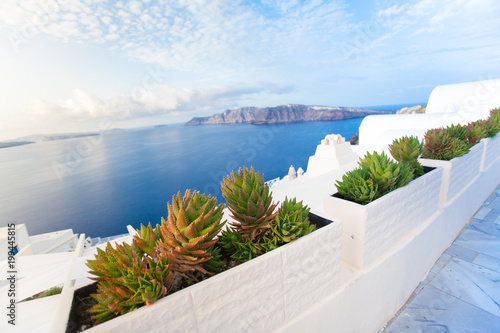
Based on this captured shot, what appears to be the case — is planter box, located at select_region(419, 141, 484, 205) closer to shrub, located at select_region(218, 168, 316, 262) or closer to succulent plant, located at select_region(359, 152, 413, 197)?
succulent plant, located at select_region(359, 152, 413, 197)

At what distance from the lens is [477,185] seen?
3.74 m

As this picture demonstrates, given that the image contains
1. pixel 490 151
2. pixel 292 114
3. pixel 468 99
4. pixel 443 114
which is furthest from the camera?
pixel 292 114

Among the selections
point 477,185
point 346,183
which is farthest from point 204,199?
point 477,185

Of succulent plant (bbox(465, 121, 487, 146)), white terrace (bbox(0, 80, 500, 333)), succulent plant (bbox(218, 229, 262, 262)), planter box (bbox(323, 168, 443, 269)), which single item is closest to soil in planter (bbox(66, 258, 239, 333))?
white terrace (bbox(0, 80, 500, 333))

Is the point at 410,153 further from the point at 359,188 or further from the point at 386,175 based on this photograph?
the point at 359,188

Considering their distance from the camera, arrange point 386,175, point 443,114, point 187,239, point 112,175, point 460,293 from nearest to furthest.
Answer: point 187,239
point 386,175
point 460,293
point 443,114
point 112,175

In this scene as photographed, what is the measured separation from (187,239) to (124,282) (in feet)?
1.01

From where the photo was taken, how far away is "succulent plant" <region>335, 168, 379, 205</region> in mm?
1847

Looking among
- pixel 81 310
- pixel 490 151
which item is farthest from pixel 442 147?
pixel 81 310

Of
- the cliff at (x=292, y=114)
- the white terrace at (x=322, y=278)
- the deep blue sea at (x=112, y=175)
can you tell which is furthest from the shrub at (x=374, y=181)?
the cliff at (x=292, y=114)

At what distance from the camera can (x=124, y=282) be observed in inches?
37.0

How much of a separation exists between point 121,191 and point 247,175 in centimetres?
5269

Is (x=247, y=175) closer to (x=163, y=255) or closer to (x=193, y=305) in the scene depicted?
(x=163, y=255)

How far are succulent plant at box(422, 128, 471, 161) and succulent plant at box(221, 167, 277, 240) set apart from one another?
3.04 m
